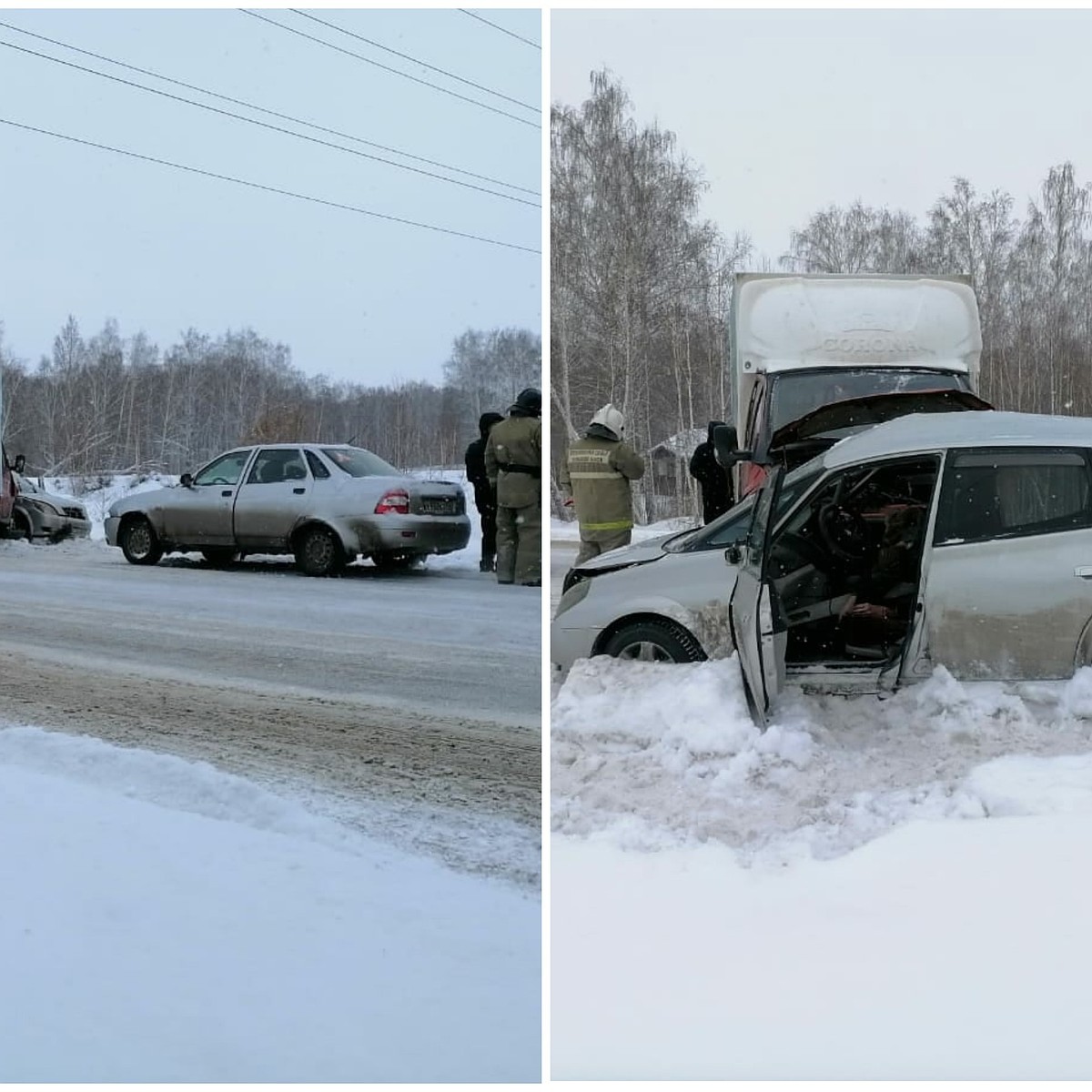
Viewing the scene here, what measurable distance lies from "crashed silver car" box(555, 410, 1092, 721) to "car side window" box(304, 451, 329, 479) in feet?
8.22

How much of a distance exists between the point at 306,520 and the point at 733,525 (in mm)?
3398

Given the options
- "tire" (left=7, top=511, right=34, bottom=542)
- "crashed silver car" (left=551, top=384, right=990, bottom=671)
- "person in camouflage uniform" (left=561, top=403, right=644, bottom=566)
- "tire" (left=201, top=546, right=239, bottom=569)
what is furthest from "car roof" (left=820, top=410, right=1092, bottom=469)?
"tire" (left=7, top=511, right=34, bottom=542)

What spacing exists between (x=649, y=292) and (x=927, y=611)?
2.03m

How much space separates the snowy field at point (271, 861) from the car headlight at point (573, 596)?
41 centimetres

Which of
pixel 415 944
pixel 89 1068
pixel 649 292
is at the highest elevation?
pixel 649 292

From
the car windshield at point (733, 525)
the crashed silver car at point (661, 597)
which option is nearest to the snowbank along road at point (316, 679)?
the crashed silver car at point (661, 597)

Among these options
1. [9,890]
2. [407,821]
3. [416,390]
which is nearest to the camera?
[9,890]

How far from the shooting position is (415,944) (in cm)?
241

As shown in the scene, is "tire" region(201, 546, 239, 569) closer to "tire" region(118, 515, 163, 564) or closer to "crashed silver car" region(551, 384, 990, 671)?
"tire" region(118, 515, 163, 564)

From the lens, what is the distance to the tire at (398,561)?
7008 mm

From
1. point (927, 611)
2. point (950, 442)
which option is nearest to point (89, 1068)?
point (927, 611)

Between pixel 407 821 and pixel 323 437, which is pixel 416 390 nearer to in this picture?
pixel 323 437

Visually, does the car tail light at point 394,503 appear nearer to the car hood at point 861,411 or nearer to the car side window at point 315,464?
the car side window at point 315,464

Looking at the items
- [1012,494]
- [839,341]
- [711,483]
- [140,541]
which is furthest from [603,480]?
[140,541]
